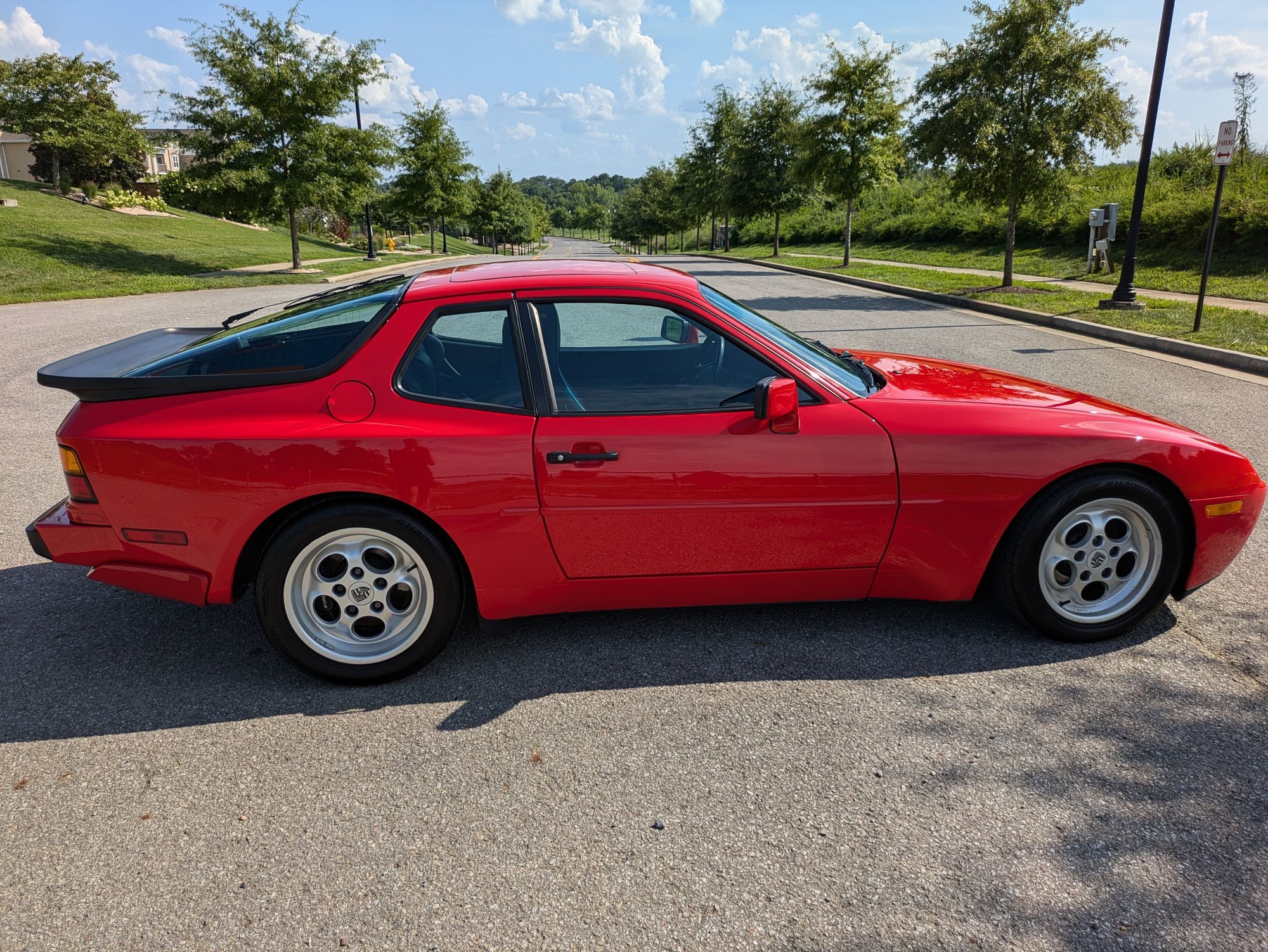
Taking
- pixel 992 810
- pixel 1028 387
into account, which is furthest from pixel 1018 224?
pixel 992 810

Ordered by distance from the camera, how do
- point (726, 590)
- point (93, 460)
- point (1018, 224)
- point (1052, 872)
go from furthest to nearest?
point (1018, 224) < point (726, 590) < point (93, 460) < point (1052, 872)

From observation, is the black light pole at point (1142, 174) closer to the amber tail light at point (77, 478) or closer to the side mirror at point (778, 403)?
the side mirror at point (778, 403)

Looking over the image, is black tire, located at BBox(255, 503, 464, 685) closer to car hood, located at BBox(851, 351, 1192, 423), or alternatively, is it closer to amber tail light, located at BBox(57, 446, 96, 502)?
amber tail light, located at BBox(57, 446, 96, 502)

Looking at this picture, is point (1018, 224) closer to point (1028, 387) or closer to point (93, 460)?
point (1028, 387)

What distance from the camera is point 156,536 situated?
3.16 metres

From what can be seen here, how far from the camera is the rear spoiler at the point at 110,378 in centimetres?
317

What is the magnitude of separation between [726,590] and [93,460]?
7.75ft

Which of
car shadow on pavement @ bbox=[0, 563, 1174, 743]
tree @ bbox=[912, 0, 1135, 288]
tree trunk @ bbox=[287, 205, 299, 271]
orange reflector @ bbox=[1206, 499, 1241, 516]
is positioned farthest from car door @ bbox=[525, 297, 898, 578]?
tree trunk @ bbox=[287, 205, 299, 271]

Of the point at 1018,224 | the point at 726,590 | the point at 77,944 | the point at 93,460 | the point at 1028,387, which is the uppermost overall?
the point at 1018,224

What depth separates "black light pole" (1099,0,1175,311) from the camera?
12812 millimetres

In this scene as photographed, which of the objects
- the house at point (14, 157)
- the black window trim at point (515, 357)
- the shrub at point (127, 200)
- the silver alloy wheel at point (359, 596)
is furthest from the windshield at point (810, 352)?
the house at point (14, 157)

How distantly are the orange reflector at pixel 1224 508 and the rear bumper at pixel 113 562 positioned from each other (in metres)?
3.82

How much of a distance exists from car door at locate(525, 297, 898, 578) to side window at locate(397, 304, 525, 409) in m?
0.12

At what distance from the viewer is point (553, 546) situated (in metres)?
3.22
